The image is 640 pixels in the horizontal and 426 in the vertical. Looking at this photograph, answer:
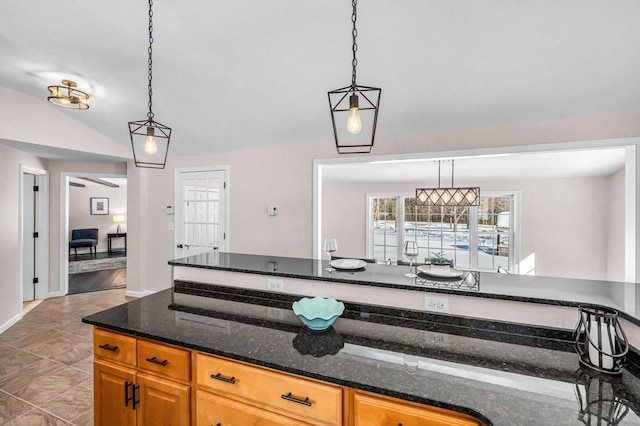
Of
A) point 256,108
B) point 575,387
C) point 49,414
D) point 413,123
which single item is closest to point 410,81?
point 413,123

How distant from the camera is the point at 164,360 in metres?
1.38

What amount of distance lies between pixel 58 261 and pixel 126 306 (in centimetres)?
446

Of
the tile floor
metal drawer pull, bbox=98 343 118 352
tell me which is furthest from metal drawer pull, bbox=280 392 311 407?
the tile floor

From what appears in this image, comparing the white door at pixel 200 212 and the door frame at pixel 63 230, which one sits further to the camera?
the door frame at pixel 63 230

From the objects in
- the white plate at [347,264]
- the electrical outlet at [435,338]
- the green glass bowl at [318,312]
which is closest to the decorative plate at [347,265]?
the white plate at [347,264]

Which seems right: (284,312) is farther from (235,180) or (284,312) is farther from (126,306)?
(235,180)

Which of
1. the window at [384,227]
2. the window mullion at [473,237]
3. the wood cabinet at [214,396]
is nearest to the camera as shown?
the wood cabinet at [214,396]

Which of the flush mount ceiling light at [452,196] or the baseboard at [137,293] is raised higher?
the flush mount ceiling light at [452,196]

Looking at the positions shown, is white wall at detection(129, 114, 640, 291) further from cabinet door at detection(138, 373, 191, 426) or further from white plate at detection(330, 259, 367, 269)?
cabinet door at detection(138, 373, 191, 426)

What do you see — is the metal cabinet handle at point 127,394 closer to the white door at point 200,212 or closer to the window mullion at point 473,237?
the white door at point 200,212

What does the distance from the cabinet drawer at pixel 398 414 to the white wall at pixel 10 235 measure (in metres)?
4.64

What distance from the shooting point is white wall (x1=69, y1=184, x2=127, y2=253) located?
8906mm

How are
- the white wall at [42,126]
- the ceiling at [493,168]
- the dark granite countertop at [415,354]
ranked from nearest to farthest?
the dark granite countertop at [415,354] < the white wall at [42,126] < the ceiling at [493,168]

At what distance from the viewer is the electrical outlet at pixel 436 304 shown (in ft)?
5.08
